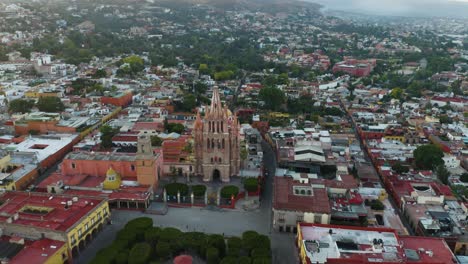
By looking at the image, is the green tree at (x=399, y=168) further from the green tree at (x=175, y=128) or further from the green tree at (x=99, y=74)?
the green tree at (x=99, y=74)

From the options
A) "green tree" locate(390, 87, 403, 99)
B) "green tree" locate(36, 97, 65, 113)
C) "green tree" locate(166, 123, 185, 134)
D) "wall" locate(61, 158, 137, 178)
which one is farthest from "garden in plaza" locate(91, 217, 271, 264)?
"green tree" locate(390, 87, 403, 99)

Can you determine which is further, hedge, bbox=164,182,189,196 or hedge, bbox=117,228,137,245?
hedge, bbox=164,182,189,196

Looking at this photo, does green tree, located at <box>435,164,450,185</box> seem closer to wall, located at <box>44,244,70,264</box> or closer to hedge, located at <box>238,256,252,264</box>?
hedge, located at <box>238,256,252,264</box>

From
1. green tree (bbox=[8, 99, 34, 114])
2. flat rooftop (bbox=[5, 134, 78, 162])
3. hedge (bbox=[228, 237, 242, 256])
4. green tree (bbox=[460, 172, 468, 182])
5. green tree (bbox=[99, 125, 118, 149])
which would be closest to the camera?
hedge (bbox=[228, 237, 242, 256])

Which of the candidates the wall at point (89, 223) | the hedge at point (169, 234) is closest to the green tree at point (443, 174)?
the hedge at point (169, 234)

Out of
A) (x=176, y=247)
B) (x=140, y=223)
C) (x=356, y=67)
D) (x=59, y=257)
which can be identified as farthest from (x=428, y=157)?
(x=356, y=67)

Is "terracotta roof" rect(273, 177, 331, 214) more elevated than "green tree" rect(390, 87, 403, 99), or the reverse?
"green tree" rect(390, 87, 403, 99)

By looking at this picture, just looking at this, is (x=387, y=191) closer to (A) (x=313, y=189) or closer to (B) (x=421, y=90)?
(A) (x=313, y=189)
